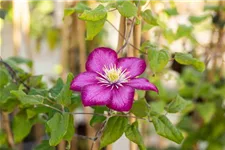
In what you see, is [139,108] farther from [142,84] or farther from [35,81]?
[35,81]

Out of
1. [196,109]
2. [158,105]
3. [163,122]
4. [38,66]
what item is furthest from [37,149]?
[38,66]

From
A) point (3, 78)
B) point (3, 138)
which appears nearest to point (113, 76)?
point (3, 78)

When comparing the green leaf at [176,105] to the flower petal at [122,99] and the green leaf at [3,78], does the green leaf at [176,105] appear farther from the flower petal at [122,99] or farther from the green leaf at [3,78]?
the green leaf at [3,78]

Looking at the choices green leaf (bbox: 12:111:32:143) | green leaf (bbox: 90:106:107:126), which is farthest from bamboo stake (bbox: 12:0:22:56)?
green leaf (bbox: 90:106:107:126)

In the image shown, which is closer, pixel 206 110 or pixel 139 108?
pixel 139 108

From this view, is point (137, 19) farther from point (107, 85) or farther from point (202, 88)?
point (202, 88)

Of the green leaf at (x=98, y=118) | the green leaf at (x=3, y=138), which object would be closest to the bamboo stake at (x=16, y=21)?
the green leaf at (x=3, y=138)
